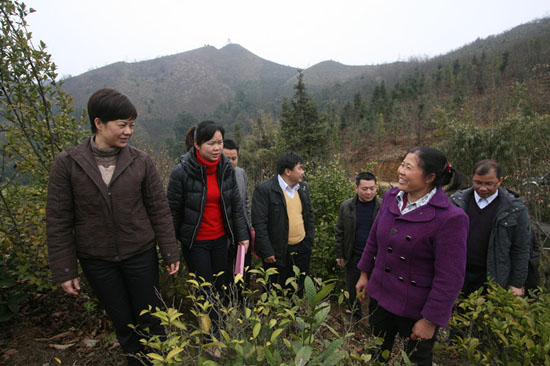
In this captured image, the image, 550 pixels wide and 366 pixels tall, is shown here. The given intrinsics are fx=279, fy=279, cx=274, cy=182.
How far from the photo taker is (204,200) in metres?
2.26

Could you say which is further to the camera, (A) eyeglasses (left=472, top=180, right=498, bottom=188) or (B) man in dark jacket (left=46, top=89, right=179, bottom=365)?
(A) eyeglasses (left=472, top=180, right=498, bottom=188)

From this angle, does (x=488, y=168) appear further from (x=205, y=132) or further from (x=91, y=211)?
(x=91, y=211)

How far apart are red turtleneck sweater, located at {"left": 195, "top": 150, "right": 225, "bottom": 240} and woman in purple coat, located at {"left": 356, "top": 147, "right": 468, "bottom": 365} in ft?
4.17

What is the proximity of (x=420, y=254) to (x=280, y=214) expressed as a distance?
55.8 inches

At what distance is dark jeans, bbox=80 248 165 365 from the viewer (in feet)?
5.70

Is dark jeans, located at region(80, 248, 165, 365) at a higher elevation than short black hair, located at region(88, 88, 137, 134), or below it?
below

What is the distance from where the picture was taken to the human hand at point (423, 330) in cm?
154

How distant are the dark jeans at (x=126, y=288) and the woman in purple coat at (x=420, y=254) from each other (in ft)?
4.54

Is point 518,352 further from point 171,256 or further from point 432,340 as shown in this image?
point 171,256

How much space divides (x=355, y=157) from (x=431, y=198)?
59.3 feet

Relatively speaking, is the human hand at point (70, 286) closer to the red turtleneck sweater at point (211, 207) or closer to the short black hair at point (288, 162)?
the red turtleneck sweater at point (211, 207)

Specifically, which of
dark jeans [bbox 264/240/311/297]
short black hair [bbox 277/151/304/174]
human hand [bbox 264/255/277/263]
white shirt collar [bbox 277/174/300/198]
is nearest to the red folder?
human hand [bbox 264/255/277/263]

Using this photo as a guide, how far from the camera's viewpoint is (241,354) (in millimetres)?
898

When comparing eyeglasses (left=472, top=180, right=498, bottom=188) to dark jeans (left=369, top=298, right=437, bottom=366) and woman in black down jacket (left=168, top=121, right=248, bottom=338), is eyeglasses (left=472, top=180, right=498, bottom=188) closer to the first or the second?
dark jeans (left=369, top=298, right=437, bottom=366)
